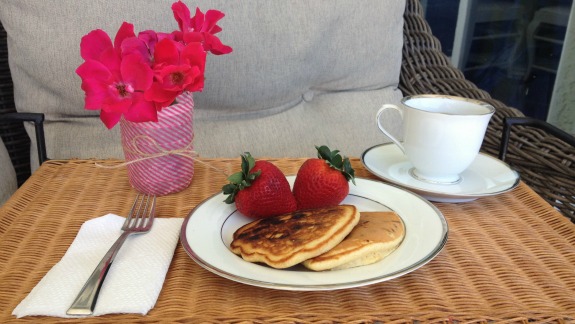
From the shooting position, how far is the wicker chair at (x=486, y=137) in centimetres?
83

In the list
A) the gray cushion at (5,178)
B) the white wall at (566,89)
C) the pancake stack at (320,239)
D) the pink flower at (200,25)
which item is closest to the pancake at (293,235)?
the pancake stack at (320,239)

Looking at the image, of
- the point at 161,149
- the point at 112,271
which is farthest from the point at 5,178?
the point at 112,271

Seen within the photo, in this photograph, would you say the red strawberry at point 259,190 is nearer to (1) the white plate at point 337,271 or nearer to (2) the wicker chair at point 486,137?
(1) the white plate at point 337,271

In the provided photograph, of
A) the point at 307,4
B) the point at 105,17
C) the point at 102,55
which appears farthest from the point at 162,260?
the point at 307,4

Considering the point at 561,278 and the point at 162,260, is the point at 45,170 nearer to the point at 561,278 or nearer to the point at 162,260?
the point at 162,260

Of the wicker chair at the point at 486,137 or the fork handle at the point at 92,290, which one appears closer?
the fork handle at the point at 92,290

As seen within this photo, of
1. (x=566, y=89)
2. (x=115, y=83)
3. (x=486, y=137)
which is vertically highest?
(x=115, y=83)

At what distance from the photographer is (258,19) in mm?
1068

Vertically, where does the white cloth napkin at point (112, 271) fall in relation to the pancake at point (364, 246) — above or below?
below

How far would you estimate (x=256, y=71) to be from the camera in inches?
42.8

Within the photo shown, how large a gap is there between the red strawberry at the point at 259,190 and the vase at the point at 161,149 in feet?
0.46

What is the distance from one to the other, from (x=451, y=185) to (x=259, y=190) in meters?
Result: 0.30

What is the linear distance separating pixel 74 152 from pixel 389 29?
0.76 metres

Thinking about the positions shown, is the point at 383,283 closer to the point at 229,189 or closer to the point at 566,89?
the point at 229,189
